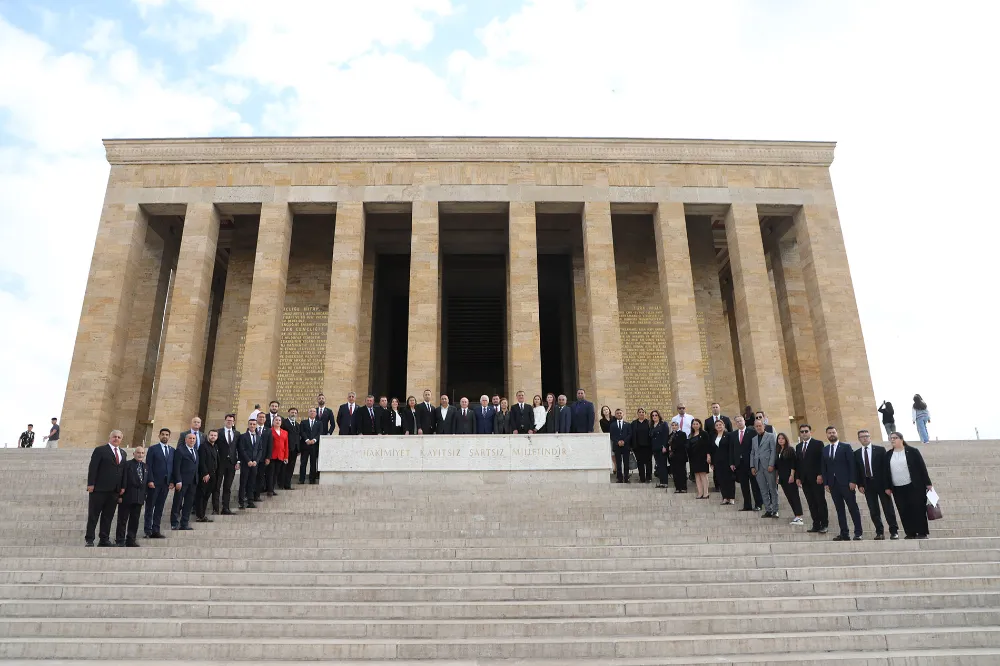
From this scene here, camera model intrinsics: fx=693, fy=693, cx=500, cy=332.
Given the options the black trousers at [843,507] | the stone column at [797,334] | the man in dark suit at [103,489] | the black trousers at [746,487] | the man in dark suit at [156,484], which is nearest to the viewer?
the man in dark suit at [103,489]

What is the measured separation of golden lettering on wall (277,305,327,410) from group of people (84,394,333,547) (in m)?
8.96

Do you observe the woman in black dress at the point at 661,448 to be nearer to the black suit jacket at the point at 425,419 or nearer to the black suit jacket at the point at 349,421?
the black suit jacket at the point at 425,419

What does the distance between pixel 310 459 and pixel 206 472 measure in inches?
118

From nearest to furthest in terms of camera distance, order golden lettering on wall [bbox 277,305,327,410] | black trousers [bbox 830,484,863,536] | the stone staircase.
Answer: the stone staircase < black trousers [bbox 830,484,863,536] < golden lettering on wall [bbox 277,305,327,410]

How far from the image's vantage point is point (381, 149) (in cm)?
1969

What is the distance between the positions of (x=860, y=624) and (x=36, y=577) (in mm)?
7536

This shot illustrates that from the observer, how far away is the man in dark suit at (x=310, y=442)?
11492 mm

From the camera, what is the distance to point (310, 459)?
38.8 feet

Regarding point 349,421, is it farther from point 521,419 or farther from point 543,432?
point 543,432

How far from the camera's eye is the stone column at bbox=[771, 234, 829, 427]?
20.2m

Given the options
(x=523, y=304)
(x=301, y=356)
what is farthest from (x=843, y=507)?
(x=301, y=356)

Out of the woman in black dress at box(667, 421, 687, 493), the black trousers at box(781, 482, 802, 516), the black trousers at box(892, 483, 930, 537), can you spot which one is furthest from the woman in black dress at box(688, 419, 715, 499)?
the black trousers at box(892, 483, 930, 537)

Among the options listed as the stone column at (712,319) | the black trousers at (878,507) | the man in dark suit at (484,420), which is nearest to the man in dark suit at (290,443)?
the man in dark suit at (484,420)

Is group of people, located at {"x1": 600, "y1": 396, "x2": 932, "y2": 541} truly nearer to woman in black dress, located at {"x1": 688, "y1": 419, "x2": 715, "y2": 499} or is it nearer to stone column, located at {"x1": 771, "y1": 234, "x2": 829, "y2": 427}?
woman in black dress, located at {"x1": 688, "y1": 419, "x2": 715, "y2": 499}
